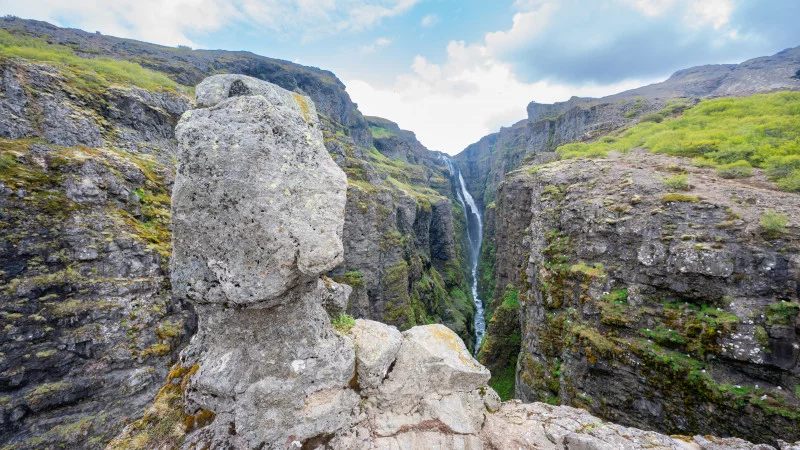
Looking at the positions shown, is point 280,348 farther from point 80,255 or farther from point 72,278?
point 80,255

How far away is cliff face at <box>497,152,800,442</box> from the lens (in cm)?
689

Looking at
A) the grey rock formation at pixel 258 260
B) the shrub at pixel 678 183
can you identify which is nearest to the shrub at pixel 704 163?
the shrub at pixel 678 183

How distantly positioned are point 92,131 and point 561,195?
74.8ft

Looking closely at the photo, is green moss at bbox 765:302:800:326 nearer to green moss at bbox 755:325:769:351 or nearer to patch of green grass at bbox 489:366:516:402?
green moss at bbox 755:325:769:351

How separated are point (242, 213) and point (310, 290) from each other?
172 centimetres

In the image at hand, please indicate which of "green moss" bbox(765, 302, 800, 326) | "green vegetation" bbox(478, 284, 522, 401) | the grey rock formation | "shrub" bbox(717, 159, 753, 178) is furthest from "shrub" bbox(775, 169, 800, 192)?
the grey rock formation

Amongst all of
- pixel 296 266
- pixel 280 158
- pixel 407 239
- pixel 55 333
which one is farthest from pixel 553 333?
pixel 407 239

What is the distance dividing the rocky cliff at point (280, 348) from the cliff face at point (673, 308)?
3.75 m

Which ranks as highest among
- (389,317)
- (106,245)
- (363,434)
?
(106,245)

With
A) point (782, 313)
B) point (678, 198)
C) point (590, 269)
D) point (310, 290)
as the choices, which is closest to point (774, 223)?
point (678, 198)

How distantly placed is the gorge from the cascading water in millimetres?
27818

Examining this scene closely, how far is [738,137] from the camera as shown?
1338 centimetres

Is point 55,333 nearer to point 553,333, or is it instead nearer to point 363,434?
point 363,434

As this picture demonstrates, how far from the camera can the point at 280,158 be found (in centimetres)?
421
